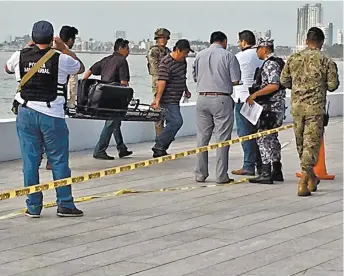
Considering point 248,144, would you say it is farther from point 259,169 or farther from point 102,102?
point 102,102

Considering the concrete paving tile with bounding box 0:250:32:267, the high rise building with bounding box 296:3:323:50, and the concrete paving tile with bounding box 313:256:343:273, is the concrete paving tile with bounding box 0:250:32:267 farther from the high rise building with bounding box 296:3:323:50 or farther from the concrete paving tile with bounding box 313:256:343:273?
the high rise building with bounding box 296:3:323:50

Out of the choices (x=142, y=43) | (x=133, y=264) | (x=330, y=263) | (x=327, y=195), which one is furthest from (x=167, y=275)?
(x=142, y=43)

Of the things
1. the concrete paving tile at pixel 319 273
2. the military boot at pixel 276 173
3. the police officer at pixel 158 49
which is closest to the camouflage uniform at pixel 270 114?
the military boot at pixel 276 173

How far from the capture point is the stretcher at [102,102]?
33.0ft

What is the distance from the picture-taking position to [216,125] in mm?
9391

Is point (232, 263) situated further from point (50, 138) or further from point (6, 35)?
point (6, 35)

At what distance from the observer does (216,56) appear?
9305 mm

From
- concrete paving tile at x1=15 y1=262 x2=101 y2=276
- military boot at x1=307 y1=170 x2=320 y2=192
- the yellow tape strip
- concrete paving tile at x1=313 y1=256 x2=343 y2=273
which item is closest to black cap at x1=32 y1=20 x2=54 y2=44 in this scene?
the yellow tape strip

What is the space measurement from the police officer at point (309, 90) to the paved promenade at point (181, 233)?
425mm

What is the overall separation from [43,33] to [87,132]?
5.29 meters

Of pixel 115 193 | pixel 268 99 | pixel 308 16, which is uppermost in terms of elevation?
pixel 308 16

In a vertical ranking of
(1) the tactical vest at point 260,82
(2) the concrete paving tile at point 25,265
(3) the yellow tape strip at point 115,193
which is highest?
(1) the tactical vest at point 260,82

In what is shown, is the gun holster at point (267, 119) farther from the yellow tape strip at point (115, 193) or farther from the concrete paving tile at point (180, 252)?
the concrete paving tile at point (180, 252)

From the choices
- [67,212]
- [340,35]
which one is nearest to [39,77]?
[67,212]
